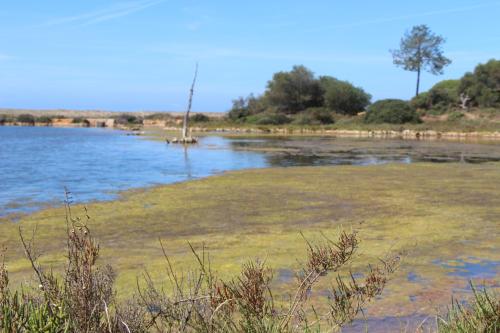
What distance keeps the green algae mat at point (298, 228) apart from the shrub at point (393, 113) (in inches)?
1948

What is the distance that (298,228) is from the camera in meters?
9.85

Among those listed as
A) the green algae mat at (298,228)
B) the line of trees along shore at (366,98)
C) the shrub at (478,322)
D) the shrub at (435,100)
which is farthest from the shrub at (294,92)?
the shrub at (478,322)

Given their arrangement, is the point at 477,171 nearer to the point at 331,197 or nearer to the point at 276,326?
the point at 331,197

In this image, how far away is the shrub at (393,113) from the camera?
65.8 m

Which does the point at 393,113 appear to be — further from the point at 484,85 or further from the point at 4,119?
Answer: the point at 4,119

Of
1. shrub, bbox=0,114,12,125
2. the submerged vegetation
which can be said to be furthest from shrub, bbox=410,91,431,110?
shrub, bbox=0,114,12,125

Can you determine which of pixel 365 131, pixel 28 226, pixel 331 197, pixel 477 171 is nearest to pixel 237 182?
pixel 331 197

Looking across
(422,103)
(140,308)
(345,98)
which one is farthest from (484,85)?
(140,308)

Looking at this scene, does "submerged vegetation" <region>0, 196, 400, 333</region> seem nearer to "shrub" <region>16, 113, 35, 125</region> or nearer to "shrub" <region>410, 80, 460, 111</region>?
"shrub" <region>410, 80, 460, 111</region>

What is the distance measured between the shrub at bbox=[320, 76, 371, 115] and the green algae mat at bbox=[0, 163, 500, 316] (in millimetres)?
66644

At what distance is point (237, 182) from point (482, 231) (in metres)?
8.69

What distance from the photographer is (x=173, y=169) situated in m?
22.0

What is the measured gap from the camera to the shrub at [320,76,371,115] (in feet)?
273

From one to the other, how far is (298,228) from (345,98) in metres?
75.1
